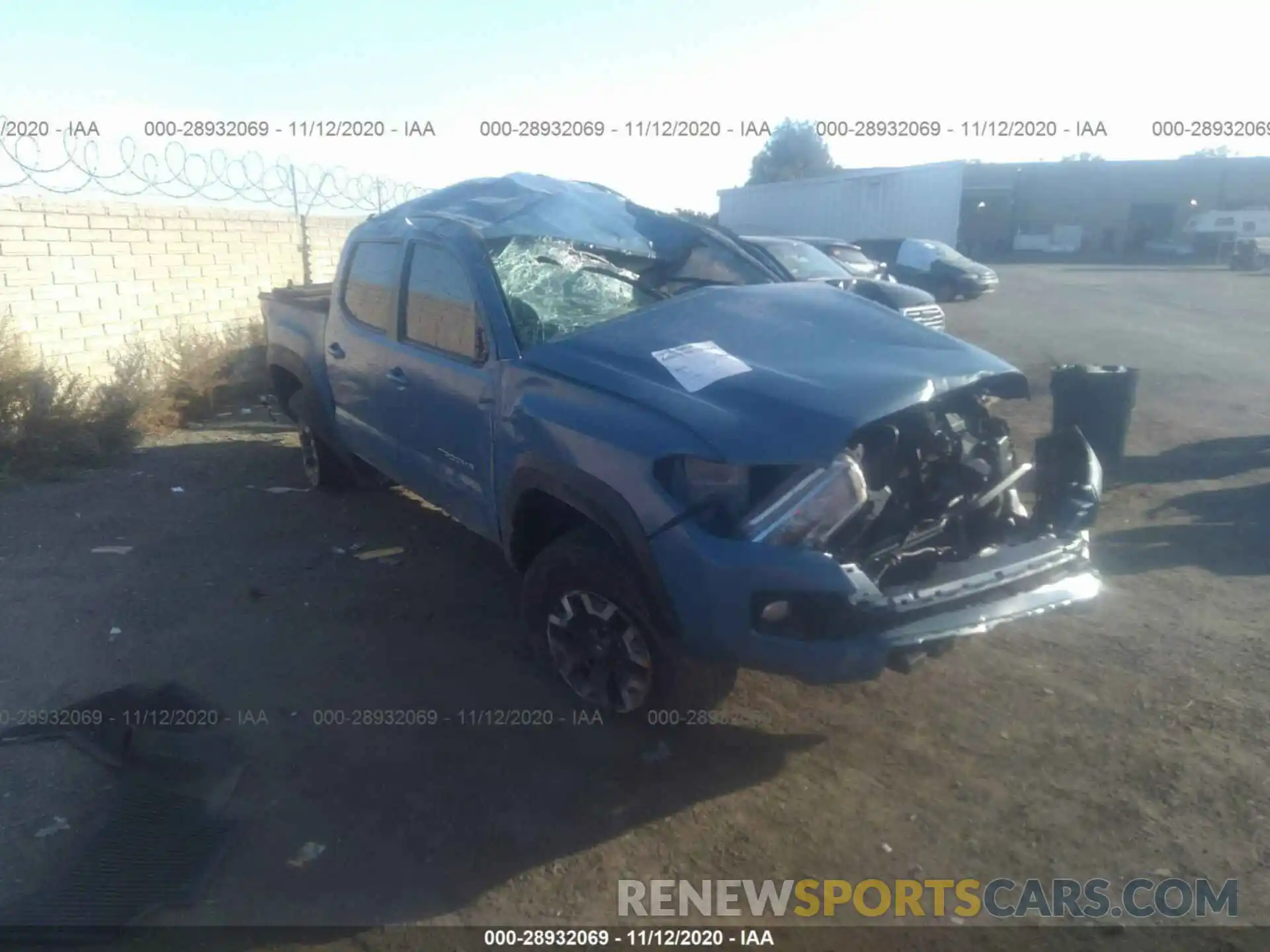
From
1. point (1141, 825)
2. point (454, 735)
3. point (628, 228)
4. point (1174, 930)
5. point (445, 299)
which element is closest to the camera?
point (1174, 930)

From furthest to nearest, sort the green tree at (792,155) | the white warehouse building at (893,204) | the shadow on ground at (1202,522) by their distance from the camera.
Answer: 1. the green tree at (792,155)
2. the white warehouse building at (893,204)
3. the shadow on ground at (1202,522)

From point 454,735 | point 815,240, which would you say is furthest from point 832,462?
point 815,240

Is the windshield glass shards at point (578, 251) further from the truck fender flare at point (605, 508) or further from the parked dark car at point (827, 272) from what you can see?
the parked dark car at point (827, 272)

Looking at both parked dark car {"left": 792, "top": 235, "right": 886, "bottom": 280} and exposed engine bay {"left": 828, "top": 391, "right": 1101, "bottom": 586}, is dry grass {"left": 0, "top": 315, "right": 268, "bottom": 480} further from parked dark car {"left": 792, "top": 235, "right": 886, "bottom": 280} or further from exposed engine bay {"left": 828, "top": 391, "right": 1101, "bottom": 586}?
parked dark car {"left": 792, "top": 235, "right": 886, "bottom": 280}

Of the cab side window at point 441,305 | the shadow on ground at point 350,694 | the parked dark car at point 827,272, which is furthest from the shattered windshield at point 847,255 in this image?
the cab side window at point 441,305

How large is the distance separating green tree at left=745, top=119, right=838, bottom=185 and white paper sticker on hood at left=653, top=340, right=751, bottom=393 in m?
72.8

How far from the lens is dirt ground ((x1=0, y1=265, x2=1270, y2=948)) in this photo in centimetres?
318

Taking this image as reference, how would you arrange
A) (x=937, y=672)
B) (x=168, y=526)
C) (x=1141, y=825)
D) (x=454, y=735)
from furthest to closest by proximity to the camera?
1. (x=168, y=526)
2. (x=937, y=672)
3. (x=454, y=735)
4. (x=1141, y=825)

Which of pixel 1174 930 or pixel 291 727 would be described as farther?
pixel 291 727

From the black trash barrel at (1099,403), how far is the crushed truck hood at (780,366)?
3562mm

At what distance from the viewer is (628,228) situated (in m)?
5.27

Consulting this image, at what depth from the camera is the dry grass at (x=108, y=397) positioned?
7750mm

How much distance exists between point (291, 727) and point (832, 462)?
248 cm

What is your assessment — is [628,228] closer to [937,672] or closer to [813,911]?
[937,672]
